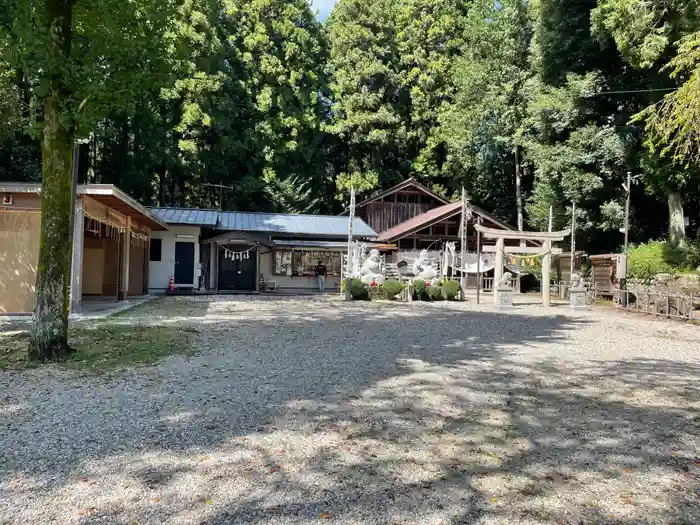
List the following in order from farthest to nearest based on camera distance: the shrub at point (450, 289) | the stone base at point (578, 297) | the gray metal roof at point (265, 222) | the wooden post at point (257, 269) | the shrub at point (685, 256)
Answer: the gray metal roof at point (265, 222) → the wooden post at point (257, 269) → the shrub at point (450, 289) → the shrub at point (685, 256) → the stone base at point (578, 297)

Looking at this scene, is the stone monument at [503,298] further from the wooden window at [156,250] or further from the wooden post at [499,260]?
the wooden window at [156,250]

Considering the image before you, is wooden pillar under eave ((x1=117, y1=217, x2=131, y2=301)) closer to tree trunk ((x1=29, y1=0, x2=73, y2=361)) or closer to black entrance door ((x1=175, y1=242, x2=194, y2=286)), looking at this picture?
black entrance door ((x1=175, y1=242, x2=194, y2=286))

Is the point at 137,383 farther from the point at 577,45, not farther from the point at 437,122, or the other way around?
the point at 437,122

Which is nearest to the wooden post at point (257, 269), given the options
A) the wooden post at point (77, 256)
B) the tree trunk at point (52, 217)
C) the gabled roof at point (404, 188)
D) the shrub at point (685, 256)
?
the gabled roof at point (404, 188)

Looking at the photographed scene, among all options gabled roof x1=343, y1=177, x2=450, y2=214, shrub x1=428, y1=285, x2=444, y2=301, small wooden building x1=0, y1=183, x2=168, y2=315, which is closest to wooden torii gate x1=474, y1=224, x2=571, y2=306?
shrub x1=428, y1=285, x2=444, y2=301

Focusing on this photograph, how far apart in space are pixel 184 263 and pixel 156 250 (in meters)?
1.13

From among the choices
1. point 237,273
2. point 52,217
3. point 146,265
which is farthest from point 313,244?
point 52,217

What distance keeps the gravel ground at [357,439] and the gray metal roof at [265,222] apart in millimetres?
14267

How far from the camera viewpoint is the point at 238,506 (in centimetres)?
249

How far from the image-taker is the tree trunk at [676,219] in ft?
56.4

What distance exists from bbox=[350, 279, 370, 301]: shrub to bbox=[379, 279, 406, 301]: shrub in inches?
21.2

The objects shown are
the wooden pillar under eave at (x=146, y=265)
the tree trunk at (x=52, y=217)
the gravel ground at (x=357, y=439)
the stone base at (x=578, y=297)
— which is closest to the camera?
the gravel ground at (x=357, y=439)

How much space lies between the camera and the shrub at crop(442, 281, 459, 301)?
55.4 feet

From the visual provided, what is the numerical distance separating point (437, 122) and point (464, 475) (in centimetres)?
2909
